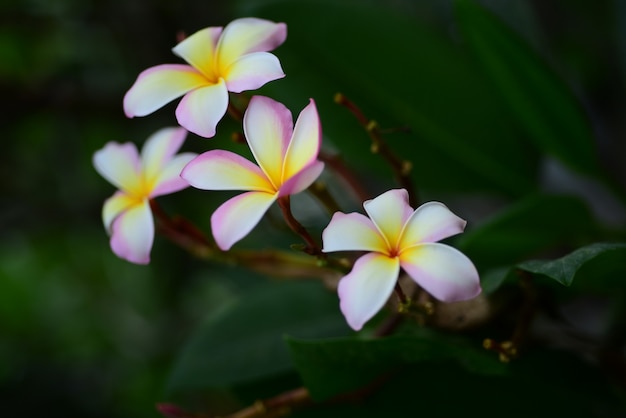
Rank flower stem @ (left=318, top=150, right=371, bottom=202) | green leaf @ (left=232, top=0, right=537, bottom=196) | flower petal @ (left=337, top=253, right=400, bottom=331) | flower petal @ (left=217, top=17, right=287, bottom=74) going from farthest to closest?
green leaf @ (left=232, top=0, right=537, bottom=196)
flower stem @ (left=318, top=150, right=371, bottom=202)
flower petal @ (left=217, top=17, right=287, bottom=74)
flower petal @ (left=337, top=253, right=400, bottom=331)

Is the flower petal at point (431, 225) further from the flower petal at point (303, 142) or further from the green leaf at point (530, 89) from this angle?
the green leaf at point (530, 89)

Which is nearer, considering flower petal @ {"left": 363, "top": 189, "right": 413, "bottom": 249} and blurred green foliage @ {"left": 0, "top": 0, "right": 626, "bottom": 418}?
flower petal @ {"left": 363, "top": 189, "right": 413, "bottom": 249}

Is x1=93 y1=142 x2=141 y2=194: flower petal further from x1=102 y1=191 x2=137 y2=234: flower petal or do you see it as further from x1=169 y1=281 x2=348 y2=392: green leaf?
x1=169 y1=281 x2=348 y2=392: green leaf

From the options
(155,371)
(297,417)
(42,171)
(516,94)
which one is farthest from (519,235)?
(42,171)

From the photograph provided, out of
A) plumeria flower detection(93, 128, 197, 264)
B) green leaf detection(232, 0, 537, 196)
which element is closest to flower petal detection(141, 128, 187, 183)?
plumeria flower detection(93, 128, 197, 264)

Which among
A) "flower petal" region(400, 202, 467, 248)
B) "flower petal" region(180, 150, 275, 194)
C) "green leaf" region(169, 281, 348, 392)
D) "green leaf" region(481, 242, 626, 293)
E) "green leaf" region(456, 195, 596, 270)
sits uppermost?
"flower petal" region(180, 150, 275, 194)

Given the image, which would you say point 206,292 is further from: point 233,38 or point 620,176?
point 233,38

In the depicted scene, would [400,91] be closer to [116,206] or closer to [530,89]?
[530,89]

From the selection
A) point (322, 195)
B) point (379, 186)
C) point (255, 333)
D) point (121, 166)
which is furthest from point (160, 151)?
point (379, 186)
